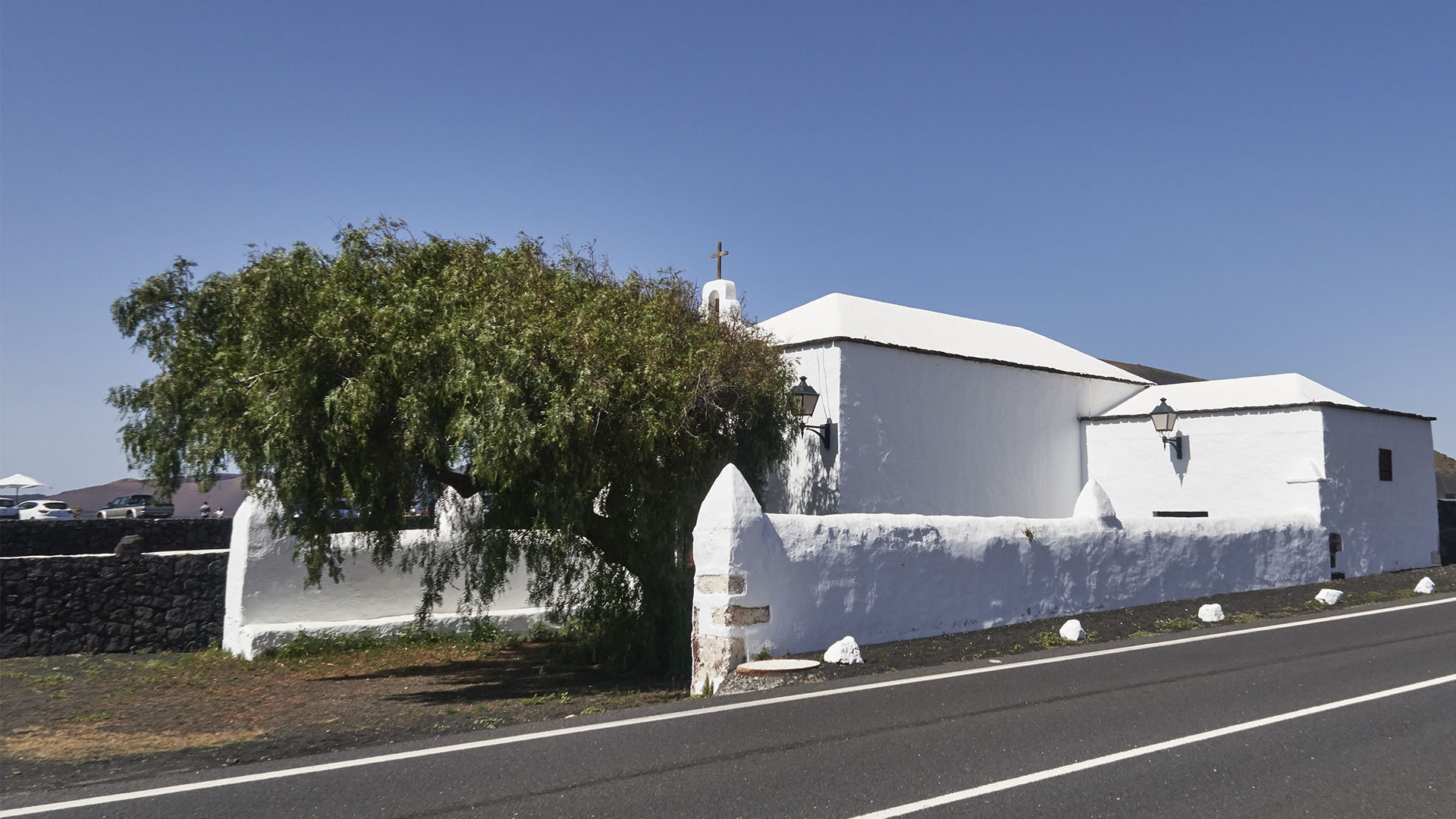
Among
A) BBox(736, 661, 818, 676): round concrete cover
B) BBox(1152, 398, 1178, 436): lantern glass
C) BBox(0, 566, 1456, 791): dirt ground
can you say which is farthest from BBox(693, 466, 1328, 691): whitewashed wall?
BBox(1152, 398, 1178, 436): lantern glass

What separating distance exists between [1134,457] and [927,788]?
50.8 feet

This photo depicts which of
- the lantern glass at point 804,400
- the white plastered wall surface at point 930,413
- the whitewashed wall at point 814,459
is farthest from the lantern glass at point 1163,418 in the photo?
the lantern glass at point 804,400

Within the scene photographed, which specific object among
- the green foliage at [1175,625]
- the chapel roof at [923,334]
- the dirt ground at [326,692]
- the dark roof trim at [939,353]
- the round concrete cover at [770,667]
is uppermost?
the chapel roof at [923,334]

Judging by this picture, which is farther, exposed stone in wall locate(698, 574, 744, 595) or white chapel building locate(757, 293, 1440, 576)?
white chapel building locate(757, 293, 1440, 576)

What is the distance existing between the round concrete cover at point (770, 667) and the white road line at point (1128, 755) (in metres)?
3.47

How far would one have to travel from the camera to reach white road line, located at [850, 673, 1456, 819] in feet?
16.9

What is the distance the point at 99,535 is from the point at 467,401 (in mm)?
15899

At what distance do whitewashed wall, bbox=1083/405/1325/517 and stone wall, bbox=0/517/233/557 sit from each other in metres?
18.8

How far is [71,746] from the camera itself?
815 cm

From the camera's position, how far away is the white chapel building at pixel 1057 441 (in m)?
15.8

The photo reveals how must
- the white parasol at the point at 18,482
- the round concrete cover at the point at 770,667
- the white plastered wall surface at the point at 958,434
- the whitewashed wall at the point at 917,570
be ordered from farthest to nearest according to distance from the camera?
the white parasol at the point at 18,482 → the white plastered wall surface at the point at 958,434 → the whitewashed wall at the point at 917,570 → the round concrete cover at the point at 770,667

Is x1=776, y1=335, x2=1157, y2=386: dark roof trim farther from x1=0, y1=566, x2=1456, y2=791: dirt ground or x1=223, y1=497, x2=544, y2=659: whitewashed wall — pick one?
x1=223, y1=497, x2=544, y2=659: whitewashed wall

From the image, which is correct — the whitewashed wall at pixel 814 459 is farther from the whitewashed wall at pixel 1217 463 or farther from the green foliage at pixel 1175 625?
the whitewashed wall at pixel 1217 463

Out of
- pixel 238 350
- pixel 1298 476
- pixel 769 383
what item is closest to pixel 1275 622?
pixel 1298 476
